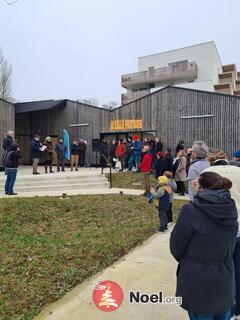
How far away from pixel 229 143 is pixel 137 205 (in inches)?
343

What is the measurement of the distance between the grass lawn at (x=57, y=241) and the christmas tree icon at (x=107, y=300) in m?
0.40

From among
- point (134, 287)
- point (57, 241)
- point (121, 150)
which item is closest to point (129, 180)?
point (121, 150)

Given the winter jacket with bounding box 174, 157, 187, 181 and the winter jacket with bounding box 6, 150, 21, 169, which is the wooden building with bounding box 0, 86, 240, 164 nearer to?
the winter jacket with bounding box 174, 157, 187, 181

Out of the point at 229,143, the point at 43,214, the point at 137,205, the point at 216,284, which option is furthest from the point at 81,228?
the point at 229,143

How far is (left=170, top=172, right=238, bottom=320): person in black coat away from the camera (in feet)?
7.16

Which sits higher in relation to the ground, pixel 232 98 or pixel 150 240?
pixel 232 98

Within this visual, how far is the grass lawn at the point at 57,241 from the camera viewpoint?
3748 mm

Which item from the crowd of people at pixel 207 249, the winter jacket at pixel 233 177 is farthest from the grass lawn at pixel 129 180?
the crowd of people at pixel 207 249

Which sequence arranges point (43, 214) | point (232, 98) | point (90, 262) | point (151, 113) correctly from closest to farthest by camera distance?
point (90, 262) < point (43, 214) < point (232, 98) < point (151, 113)

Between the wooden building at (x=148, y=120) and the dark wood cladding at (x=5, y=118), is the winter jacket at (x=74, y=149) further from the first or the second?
the dark wood cladding at (x=5, y=118)

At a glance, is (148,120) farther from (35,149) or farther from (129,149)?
(35,149)

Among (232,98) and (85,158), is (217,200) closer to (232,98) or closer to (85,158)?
(232,98)

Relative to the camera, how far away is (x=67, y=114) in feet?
69.1

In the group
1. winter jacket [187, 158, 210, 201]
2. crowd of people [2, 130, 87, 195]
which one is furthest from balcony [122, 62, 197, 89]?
winter jacket [187, 158, 210, 201]
